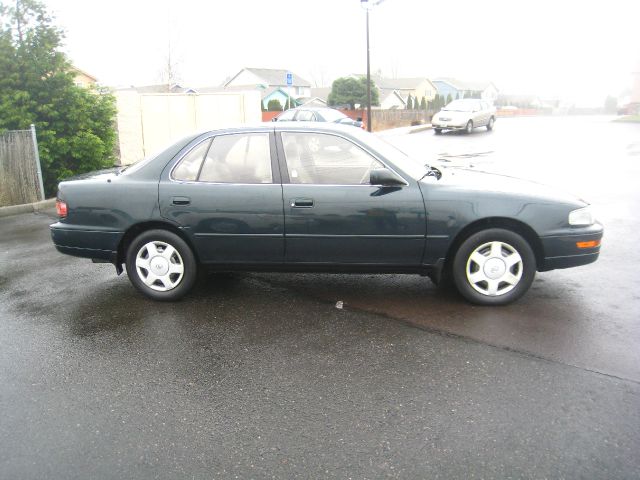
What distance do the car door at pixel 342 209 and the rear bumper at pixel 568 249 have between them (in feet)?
3.53

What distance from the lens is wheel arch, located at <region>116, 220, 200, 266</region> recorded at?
15.9ft

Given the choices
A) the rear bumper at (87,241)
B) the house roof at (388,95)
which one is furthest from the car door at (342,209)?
the house roof at (388,95)

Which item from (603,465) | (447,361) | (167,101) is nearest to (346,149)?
(447,361)

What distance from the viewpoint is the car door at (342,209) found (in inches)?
180

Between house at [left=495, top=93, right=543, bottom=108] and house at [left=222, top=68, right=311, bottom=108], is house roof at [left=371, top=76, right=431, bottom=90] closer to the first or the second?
house at [left=222, top=68, right=311, bottom=108]

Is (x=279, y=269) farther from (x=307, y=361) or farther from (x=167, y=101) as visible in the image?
(x=167, y=101)

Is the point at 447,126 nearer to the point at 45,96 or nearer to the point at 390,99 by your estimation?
the point at 45,96

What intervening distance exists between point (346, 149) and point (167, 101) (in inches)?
495

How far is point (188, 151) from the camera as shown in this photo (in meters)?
4.89

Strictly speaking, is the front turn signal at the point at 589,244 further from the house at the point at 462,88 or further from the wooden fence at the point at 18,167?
the house at the point at 462,88

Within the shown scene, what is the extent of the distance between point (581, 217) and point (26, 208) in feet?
31.1

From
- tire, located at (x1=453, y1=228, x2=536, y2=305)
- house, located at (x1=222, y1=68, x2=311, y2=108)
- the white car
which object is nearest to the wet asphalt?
tire, located at (x1=453, y1=228, x2=536, y2=305)

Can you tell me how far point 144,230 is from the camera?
494 centimetres

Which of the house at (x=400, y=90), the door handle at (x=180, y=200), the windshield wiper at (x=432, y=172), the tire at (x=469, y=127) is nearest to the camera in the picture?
the door handle at (x=180, y=200)
